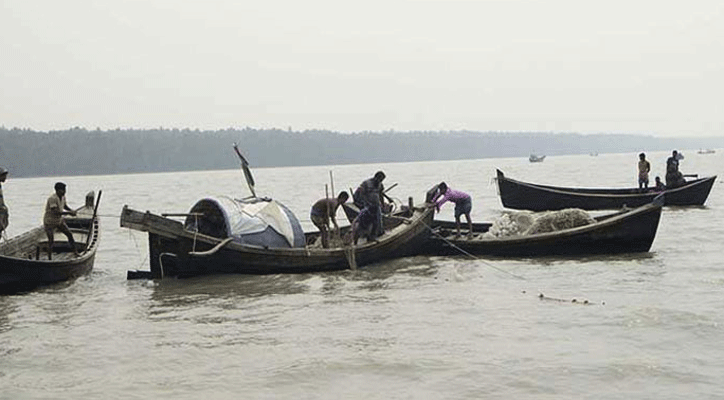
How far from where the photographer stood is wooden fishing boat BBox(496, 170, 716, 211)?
89.0 ft

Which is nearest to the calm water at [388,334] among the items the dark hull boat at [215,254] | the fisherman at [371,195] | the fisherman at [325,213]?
the dark hull boat at [215,254]

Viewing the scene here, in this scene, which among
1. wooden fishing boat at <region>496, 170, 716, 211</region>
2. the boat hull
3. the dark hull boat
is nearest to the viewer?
the boat hull

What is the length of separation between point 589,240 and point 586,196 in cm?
1128

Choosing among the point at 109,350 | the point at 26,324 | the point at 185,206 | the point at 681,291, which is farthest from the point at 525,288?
the point at 185,206

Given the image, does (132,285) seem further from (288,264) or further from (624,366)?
(624,366)

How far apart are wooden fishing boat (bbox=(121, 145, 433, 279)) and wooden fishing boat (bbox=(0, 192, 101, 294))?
1.33 meters

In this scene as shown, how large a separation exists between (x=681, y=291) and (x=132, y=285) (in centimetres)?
1015

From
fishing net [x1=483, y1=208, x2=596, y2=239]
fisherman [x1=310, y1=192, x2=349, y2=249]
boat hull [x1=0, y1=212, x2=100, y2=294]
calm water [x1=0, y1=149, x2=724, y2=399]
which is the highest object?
fisherman [x1=310, y1=192, x2=349, y2=249]

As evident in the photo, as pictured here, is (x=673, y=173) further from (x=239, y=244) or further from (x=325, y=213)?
(x=239, y=244)

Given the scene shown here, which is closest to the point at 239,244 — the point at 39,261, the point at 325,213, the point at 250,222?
the point at 250,222

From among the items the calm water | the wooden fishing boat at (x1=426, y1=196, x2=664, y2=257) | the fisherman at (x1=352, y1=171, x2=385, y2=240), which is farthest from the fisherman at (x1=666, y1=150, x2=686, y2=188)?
the fisherman at (x1=352, y1=171, x2=385, y2=240)

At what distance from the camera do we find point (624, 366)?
8281 mm

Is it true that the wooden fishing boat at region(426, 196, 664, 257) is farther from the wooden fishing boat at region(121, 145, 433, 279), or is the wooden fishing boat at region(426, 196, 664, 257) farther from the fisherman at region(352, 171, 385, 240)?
the fisherman at region(352, 171, 385, 240)

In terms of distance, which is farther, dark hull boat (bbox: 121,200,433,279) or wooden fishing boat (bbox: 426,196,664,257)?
wooden fishing boat (bbox: 426,196,664,257)
